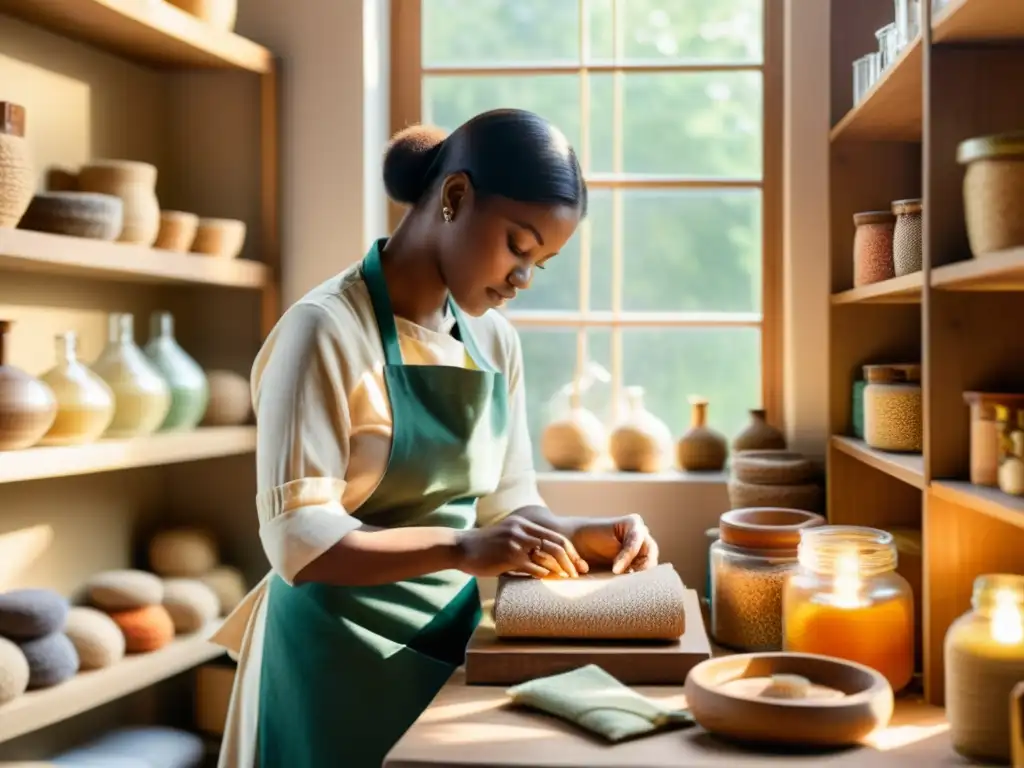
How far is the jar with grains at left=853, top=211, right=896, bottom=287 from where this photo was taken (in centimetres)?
199

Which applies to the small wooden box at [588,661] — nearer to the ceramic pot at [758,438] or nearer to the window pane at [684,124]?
the ceramic pot at [758,438]

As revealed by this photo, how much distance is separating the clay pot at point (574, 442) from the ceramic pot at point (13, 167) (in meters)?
1.30

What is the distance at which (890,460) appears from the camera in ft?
→ 5.82

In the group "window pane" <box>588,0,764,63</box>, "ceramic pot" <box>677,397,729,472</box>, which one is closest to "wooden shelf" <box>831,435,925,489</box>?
"ceramic pot" <box>677,397,729,472</box>

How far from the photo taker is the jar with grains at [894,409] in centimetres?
186

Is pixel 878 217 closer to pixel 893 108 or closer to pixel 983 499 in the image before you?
pixel 893 108

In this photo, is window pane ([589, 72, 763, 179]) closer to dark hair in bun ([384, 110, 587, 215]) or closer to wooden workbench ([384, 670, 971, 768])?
dark hair in bun ([384, 110, 587, 215])

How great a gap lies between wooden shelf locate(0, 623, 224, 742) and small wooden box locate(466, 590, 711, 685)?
90 centimetres

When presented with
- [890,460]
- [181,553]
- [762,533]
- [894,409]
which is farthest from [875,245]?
[181,553]

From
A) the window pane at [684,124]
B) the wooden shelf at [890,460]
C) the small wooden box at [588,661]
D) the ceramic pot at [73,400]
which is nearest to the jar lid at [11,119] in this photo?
the ceramic pot at [73,400]

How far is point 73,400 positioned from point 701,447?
56.2 inches

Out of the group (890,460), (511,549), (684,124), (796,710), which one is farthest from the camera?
(684,124)

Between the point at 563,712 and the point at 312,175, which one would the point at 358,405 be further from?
the point at 312,175

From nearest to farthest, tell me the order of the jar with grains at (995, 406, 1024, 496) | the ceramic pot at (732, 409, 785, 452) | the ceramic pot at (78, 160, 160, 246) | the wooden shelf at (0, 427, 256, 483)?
1. the jar with grains at (995, 406, 1024, 496)
2. the wooden shelf at (0, 427, 256, 483)
3. the ceramic pot at (78, 160, 160, 246)
4. the ceramic pot at (732, 409, 785, 452)
